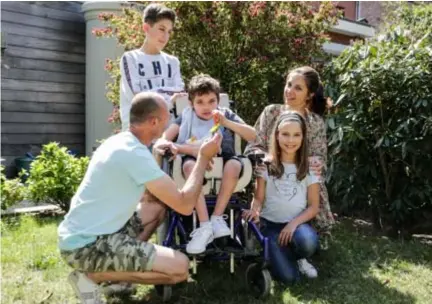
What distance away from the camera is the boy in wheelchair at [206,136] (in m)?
2.94

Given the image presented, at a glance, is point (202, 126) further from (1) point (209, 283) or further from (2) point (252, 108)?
(2) point (252, 108)

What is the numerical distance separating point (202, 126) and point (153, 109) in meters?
0.85

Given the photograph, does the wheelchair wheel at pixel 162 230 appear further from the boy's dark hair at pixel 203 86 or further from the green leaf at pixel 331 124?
the green leaf at pixel 331 124

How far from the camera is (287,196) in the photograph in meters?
3.50

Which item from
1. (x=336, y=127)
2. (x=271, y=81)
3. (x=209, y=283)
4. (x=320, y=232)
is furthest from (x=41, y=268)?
(x=271, y=81)

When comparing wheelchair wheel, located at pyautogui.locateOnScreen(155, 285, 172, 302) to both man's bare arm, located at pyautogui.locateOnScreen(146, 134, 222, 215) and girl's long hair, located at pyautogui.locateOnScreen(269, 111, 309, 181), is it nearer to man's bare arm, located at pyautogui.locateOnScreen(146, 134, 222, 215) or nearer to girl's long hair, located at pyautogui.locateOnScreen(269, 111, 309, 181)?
man's bare arm, located at pyautogui.locateOnScreen(146, 134, 222, 215)

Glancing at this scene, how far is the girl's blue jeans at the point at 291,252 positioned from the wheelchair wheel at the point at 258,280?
27 cm

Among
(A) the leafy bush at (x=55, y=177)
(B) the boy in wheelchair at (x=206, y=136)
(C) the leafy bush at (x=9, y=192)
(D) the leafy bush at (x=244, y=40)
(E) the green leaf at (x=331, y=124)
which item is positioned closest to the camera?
(B) the boy in wheelchair at (x=206, y=136)

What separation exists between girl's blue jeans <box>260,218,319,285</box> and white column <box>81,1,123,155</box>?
442 cm

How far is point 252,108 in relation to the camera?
5.46 m

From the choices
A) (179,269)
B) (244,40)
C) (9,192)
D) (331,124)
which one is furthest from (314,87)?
(9,192)

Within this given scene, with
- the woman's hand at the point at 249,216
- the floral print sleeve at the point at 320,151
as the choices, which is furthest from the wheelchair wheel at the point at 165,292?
the floral print sleeve at the point at 320,151

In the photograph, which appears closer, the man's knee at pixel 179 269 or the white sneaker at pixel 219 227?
the man's knee at pixel 179 269

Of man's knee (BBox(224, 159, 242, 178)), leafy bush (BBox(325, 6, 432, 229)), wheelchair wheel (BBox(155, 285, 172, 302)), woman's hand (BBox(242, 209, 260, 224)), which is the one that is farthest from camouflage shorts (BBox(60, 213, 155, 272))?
leafy bush (BBox(325, 6, 432, 229))
